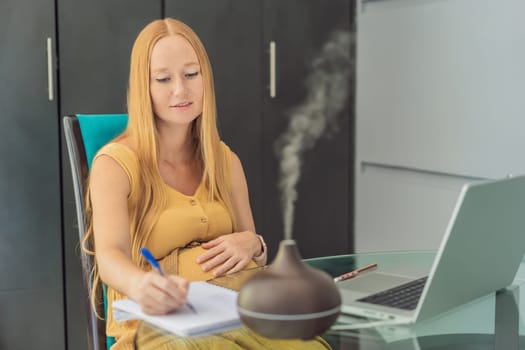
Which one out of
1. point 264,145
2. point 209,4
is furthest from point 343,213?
point 209,4

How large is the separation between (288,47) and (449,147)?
86 centimetres

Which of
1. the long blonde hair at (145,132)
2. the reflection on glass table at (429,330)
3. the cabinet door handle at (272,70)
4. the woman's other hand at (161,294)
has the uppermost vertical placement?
the cabinet door handle at (272,70)

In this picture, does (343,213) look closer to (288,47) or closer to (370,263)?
(288,47)

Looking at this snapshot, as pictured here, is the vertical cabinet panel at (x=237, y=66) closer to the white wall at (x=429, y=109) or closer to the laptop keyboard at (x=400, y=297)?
the white wall at (x=429, y=109)

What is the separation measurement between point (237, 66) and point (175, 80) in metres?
1.48

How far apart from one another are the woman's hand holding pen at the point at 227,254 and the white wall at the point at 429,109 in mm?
1285

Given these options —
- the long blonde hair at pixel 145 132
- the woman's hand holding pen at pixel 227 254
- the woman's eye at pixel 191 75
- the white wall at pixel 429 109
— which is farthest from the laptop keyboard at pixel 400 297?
the white wall at pixel 429 109

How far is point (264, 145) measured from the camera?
338 centimetres

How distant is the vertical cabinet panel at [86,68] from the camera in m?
2.97

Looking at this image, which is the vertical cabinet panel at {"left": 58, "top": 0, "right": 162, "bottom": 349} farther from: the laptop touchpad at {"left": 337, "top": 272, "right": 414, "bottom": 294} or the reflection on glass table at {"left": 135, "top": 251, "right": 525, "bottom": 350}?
the laptop touchpad at {"left": 337, "top": 272, "right": 414, "bottom": 294}

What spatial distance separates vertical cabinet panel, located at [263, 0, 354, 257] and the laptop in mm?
1930

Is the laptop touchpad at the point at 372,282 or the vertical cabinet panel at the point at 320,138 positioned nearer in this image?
the laptop touchpad at the point at 372,282

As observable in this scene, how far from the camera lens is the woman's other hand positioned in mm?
1261

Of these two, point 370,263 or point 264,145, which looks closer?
point 370,263
